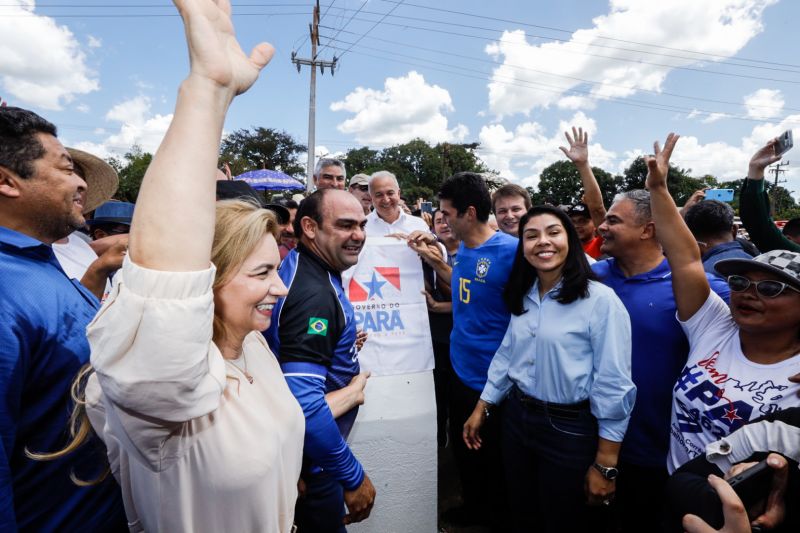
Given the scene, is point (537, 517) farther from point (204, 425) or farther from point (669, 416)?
point (204, 425)


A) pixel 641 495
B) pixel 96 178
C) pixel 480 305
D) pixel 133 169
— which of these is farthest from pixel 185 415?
pixel 133 169

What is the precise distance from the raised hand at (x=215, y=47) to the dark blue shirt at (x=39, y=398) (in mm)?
903

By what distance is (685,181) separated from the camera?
5553 centimetres

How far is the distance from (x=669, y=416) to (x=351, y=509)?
6.55 ft

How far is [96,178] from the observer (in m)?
2.76

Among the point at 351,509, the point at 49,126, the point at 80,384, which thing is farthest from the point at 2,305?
the point at 351,509

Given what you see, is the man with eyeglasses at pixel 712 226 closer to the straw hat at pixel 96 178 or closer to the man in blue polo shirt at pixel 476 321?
the man in blue polo shirt at pixel 476 321

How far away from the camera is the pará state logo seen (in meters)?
3.10

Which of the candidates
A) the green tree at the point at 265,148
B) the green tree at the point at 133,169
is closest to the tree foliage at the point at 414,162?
the green tree at the point at 265,148

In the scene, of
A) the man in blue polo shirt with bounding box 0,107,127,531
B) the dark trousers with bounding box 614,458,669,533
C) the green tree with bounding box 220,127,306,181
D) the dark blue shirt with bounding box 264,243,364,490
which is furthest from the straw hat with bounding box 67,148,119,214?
the green tree with bounding box 220,127,306,181

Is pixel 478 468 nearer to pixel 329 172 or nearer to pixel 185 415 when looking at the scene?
pixel 185 415

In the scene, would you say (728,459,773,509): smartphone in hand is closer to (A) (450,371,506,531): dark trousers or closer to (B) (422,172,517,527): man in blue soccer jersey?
(B) (422,172,517,527): man in blue soccer jersey

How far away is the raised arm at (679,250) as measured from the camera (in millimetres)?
2164

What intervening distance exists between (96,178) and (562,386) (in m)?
3.32
